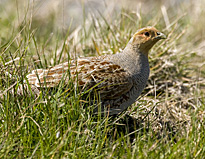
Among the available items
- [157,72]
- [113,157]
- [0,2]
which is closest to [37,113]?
[113,157]

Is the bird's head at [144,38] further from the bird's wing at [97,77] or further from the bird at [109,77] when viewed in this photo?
the bird's wing at [97,77]

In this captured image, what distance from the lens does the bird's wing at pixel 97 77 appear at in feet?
13.0

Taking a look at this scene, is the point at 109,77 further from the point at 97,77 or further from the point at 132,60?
the point at 132,60

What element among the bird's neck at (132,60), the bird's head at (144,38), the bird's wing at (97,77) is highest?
the bird's head at (144,38)

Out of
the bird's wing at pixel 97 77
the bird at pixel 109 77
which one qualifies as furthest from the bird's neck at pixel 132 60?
the bird's wing at pixel 97 77

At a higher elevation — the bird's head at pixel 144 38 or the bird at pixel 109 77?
the bird's head at pixel 144 38

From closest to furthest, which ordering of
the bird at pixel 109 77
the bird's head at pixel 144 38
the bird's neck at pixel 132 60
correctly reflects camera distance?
the bird at pixel 109 77 → the bird's neck at pixel 132 60 → the bird's head at pixel 144 38

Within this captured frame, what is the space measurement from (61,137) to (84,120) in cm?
46

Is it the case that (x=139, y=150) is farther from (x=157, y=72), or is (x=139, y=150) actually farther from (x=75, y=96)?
(x=157, y=72)

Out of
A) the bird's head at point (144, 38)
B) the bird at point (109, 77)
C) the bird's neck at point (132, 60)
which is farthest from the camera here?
the bird's head at point (144, 38)

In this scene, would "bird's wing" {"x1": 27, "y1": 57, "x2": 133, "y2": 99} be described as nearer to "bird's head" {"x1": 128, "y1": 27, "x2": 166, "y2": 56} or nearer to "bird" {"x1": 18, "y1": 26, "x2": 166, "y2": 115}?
"bird" {"x1": 18, "y1": 26, "x2": 166, "y2": 115}

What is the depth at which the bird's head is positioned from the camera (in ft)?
14.7

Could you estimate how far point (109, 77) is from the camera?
4066 mm

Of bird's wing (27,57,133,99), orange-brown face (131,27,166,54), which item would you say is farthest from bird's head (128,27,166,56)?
bird's wing (27,57,133,99)
